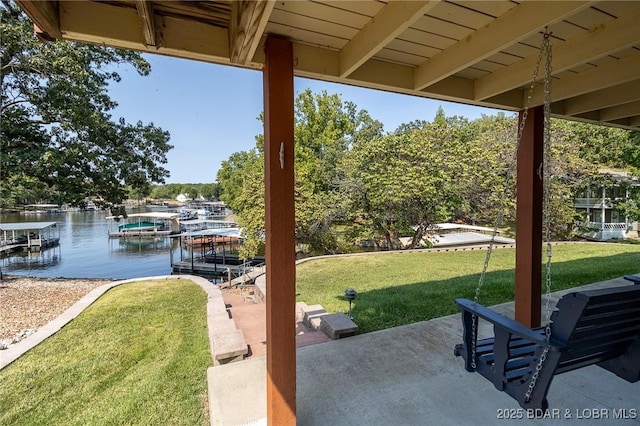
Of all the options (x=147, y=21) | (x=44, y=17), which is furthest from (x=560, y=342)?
(x=44, y=17)

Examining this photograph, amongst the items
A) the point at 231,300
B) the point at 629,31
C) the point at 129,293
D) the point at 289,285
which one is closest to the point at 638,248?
the point at 629,31

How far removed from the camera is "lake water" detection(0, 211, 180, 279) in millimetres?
14891

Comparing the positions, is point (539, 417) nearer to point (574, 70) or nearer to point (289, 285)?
point (289, 285)

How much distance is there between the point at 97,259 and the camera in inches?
730

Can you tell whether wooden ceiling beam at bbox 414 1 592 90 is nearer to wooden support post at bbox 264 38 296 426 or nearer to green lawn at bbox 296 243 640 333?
wooden support post at bbox 264 38 296 426

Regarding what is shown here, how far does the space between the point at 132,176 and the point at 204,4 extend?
933 centimetres

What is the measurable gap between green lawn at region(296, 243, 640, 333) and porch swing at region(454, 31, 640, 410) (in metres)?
1.85

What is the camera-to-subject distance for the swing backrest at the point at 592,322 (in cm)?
139

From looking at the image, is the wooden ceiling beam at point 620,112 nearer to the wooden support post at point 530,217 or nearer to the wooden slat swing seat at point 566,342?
the wooden support post at point 530,217

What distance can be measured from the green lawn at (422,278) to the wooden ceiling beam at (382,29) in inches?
112

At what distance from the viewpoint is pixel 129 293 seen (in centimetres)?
582

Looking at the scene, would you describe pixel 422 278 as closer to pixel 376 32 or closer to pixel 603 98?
pixel 603 98

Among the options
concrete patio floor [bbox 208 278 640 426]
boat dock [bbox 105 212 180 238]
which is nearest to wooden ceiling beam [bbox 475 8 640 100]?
concrete patio floor [bbox 208 278 640 426]

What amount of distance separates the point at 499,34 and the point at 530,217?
6.36 feet
